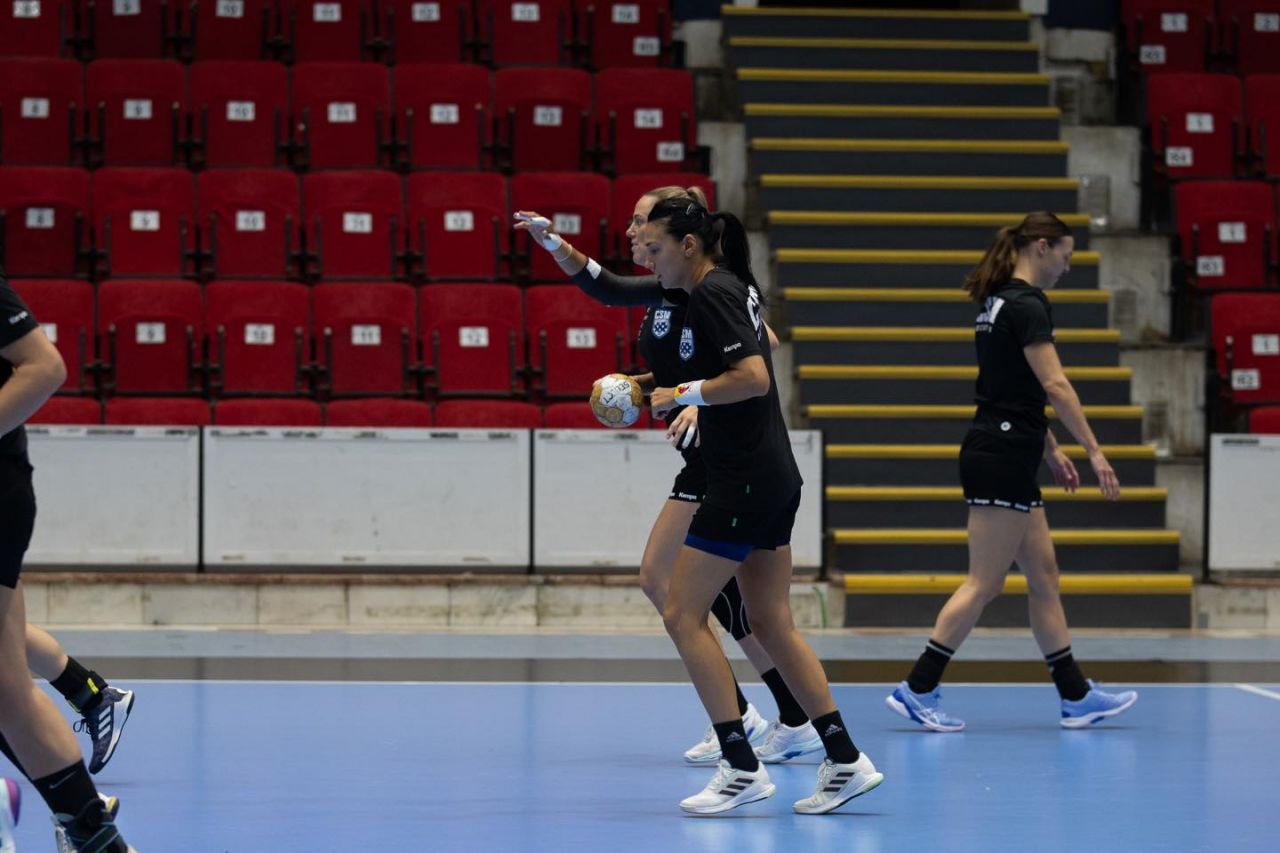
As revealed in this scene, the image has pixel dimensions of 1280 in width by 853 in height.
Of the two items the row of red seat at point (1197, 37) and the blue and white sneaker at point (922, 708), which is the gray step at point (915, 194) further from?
the blue and white sneaker at point (922, 708)

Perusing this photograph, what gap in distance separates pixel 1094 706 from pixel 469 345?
185 inches

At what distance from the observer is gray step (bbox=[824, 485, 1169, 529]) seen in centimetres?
997

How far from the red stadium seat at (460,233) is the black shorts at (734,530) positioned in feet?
20.1

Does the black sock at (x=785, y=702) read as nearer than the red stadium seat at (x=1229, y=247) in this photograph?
Yes

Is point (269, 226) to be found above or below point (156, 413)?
above

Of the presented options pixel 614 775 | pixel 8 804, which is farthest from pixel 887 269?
pixel 8 804

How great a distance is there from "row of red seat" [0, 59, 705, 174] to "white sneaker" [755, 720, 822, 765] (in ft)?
22.0

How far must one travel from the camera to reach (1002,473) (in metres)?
6.28

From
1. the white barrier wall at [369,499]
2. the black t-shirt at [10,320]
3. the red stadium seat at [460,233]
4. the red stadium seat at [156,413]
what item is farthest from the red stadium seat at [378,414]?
the black t-shirt at [10,320]

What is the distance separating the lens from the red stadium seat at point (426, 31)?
1269 centimetres

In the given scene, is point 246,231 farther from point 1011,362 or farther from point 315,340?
point 1011,362

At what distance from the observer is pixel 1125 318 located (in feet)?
39.0

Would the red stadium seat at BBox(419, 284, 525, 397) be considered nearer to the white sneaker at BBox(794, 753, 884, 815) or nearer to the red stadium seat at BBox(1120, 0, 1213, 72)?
the white sneaker at BBox(794, 753, 884, 815)

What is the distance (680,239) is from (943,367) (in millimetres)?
6289
